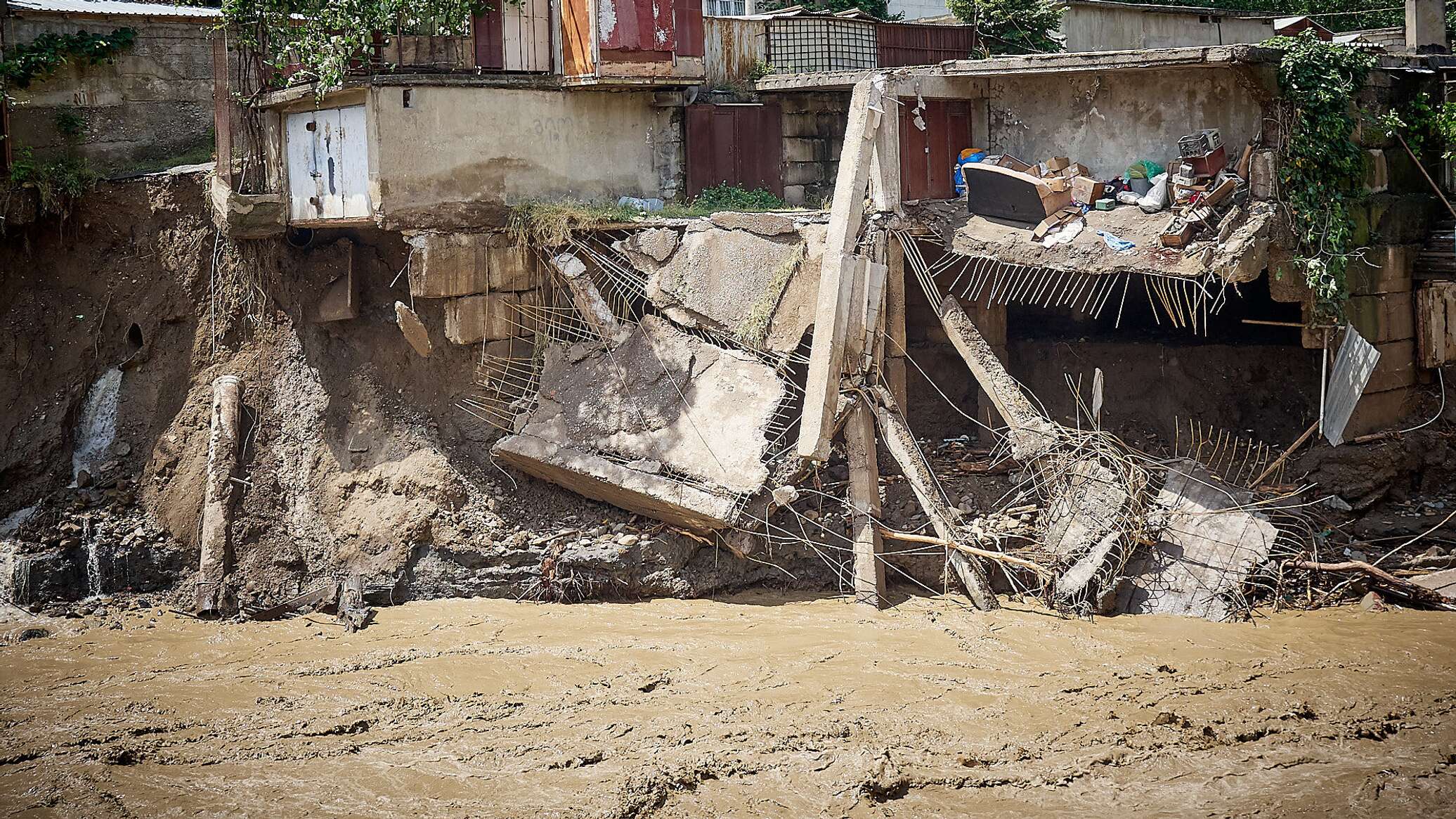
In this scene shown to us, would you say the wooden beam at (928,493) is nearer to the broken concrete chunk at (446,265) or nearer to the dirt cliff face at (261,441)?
the dirt cliff face at (261,441)

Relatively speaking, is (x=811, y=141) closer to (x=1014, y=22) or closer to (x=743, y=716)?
(x=1014, y=22)

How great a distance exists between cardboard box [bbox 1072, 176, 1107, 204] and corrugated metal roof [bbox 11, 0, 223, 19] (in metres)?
9.63

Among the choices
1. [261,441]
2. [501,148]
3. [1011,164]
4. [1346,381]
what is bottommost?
[261,441]

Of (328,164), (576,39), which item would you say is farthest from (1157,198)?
(328,164)

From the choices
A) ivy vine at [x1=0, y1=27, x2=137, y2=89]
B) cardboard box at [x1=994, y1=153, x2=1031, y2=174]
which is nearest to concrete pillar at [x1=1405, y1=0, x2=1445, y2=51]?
cardboard box at [x1=994, y1=153, x2=1031, y2=174]

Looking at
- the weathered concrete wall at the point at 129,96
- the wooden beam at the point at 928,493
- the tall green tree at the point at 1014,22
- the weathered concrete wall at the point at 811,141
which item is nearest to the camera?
the wooden beam at the point at 928,493

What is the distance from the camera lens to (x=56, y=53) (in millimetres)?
14859

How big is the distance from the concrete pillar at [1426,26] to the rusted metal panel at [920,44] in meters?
6.05

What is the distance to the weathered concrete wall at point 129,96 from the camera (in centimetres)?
1498

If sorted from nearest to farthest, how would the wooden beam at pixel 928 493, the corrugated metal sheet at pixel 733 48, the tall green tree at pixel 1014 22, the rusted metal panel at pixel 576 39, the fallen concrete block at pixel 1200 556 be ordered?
the fallen concrete block at pixel 1200 556 → the wooden beam at pixel 928 493 → the rusted metal panel at pixel 576 39 → the corrugated metal sheet at pixel 733 48 → the tall green tree at pixel 1014 22

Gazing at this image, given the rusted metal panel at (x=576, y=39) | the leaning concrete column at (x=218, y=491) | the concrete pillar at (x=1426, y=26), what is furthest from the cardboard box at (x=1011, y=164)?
the leaning concrete column at (x=218, y=491)

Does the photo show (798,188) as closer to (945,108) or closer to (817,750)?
(945,108)

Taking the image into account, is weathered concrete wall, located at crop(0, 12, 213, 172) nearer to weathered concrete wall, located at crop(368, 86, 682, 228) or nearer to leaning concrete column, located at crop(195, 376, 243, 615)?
leaning concrete column, located at crop(195, 376, 243, 615)

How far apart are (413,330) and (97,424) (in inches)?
151
